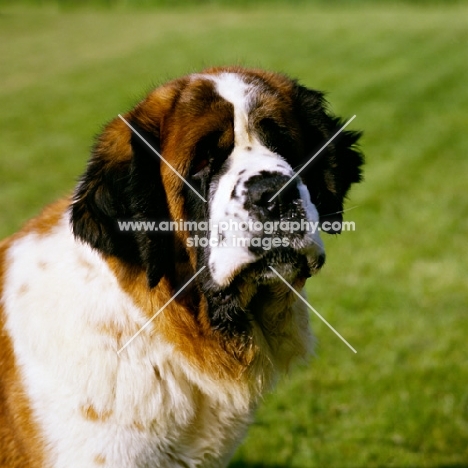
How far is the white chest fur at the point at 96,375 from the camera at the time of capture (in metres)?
2.70

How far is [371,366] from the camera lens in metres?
5.31

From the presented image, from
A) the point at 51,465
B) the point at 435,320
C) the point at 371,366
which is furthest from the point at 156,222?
the point at 435,320

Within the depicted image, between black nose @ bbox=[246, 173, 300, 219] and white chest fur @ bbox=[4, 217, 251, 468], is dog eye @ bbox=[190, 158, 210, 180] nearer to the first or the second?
black nose @ bbox=[246, 173, 300, 219]

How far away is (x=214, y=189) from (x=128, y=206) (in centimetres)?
34

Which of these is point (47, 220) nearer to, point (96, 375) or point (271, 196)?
point (96, 375)

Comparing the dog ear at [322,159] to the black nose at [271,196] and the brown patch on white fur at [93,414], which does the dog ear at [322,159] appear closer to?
the black nose at [271,196]

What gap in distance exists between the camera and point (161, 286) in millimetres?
2807

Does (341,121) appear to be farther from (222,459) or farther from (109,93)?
(109,93)

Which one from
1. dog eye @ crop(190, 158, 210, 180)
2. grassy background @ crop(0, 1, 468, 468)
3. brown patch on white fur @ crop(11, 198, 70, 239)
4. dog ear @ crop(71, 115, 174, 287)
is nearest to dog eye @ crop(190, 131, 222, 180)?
dog eye @ crop(190, 158, 210, 180)

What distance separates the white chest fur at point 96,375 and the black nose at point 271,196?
2.11 feet

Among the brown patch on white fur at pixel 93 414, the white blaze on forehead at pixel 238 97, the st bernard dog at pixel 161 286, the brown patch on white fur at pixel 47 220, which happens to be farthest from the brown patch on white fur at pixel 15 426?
the white blaze on forehead at pixel 238 97

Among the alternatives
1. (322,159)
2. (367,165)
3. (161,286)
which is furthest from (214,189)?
(367,165)

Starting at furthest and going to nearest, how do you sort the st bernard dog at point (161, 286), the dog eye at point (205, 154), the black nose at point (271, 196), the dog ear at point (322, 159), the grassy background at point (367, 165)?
1. the grassy background at point (367, 165)
2. the dog ear at point (322, 159)
3. the dog eye at point (205, 154)
4. the st bernard dog at point (161, 286)
5. the black nose at point (271, 196)

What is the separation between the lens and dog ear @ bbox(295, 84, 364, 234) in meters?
3.05
